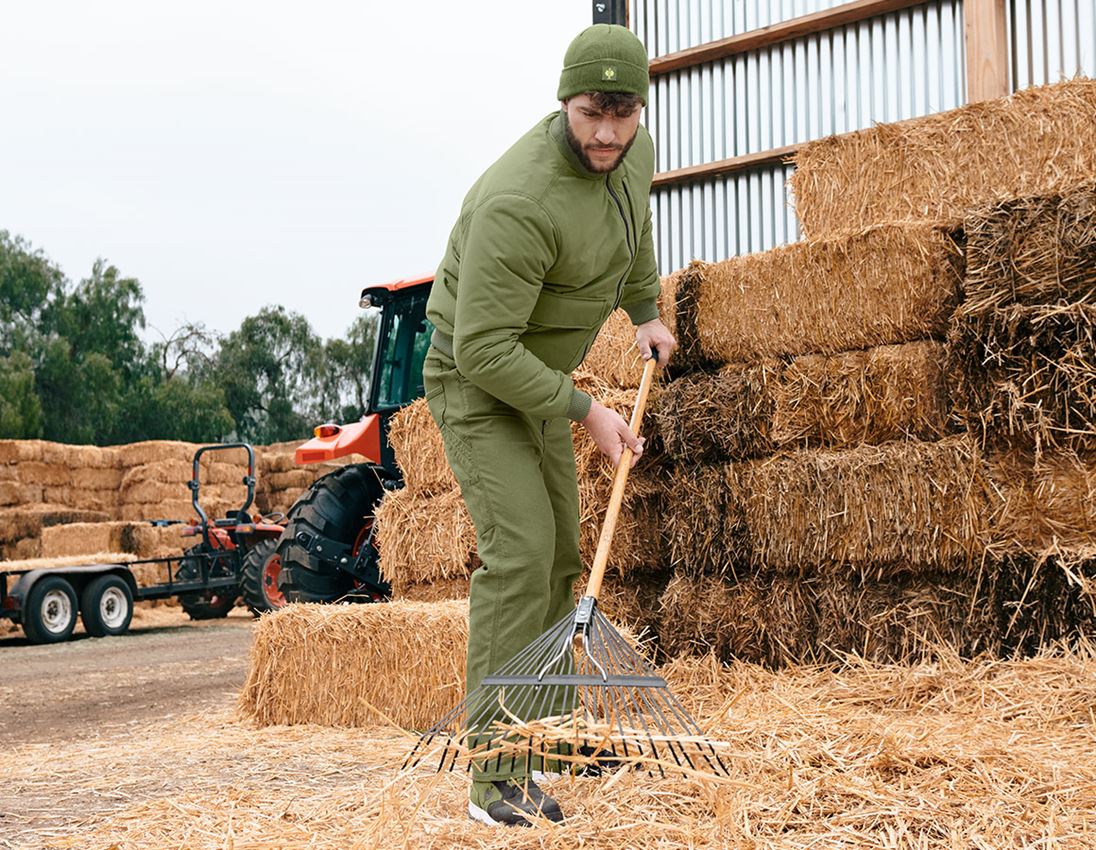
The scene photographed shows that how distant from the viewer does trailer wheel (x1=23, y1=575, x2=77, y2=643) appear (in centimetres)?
1031

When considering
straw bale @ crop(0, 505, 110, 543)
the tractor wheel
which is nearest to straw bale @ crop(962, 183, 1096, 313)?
the tractor wheel

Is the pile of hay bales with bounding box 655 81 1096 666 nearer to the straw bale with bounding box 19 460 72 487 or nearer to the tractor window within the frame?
the tractor window

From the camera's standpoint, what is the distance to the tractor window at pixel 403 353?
Result: 26.1 feet

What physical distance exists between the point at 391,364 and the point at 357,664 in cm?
344

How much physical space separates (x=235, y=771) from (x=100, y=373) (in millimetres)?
23815

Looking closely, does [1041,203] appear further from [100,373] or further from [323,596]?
[100,373]

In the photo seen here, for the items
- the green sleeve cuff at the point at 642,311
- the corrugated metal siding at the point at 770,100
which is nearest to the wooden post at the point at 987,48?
the corrugated metal siding at the point at 770,100

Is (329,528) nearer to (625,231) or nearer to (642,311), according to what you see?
(642,311)

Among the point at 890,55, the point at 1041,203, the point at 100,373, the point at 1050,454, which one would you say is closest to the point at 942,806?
the point at 1050,454

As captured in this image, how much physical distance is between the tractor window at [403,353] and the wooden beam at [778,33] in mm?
3712

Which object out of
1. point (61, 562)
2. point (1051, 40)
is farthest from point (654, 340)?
point (61, 562)

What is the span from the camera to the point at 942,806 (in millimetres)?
2529

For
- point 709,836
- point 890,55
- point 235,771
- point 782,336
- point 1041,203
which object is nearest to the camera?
point 709,836

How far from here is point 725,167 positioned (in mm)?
9727
